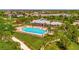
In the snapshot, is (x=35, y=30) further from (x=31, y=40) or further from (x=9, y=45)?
(x=9, y=45)

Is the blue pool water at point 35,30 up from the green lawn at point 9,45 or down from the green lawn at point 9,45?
up

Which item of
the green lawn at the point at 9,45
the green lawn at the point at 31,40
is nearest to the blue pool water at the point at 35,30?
the green lawn at the point at 31,40

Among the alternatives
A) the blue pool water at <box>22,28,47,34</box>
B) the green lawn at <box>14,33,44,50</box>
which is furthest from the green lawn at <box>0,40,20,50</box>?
the blue pool water at <box>22,28,47,34</box>

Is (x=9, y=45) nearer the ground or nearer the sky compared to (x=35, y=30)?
nearer the ground

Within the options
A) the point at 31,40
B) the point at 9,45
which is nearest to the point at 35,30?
the point at 31,40

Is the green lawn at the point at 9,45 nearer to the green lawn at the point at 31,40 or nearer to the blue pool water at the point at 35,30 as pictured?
the green lawn at the point at 31,40
